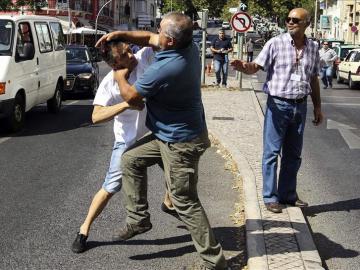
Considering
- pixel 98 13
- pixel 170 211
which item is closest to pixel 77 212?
pixel 170 211

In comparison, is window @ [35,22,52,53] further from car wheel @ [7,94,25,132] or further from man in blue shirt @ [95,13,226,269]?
man in blue shirt @ [95,13,226,269]

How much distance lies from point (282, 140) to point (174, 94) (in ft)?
6.70

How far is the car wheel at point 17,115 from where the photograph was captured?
34.4 feet

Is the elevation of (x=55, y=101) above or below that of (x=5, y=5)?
below

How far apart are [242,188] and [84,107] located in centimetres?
917

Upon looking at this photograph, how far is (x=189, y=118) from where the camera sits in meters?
4.12

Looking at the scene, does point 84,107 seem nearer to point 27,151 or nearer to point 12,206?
point 27,151

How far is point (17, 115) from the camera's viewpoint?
1075 centimetres

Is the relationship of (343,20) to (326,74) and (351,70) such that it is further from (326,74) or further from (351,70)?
(326,74)

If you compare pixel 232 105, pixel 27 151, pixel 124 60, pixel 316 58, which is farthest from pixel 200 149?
pixel 232 105

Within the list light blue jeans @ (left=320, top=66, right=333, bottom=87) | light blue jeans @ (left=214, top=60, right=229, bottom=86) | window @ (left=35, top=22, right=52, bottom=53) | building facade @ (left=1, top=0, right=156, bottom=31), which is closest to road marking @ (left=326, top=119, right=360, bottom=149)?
window @ (left=35, top=22, right=52, bottom=53)

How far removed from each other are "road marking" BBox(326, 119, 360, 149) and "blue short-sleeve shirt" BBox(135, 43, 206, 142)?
640 cm

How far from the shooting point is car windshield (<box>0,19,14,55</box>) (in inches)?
413

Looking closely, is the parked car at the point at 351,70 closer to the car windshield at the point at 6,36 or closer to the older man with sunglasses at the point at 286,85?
the car windshield at the point at 6,36
